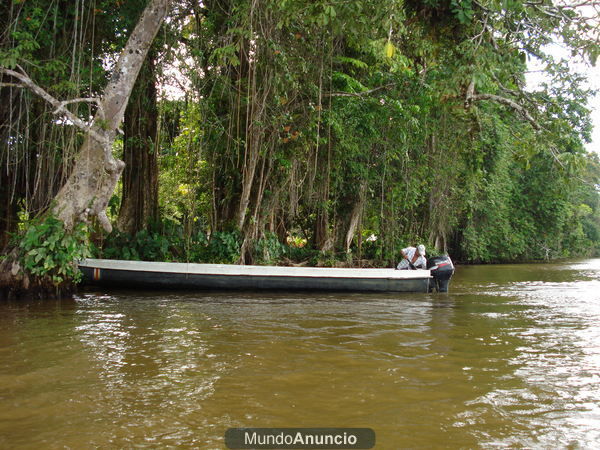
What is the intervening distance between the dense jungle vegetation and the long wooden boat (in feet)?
1.79

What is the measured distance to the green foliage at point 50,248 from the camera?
8039 mm

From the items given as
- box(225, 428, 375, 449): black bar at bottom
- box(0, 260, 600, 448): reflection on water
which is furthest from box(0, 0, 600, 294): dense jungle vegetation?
box(225, 428, 375, 449): black bar at bottom

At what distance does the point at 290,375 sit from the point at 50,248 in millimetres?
5103

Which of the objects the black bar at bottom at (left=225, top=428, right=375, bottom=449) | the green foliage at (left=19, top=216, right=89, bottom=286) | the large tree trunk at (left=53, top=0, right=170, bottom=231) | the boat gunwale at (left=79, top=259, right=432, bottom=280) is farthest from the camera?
the boat gunwale at (left=79, top=259, right=432, bottom=280)

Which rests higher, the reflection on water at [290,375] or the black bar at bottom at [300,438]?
the reflection on water at [290,375]

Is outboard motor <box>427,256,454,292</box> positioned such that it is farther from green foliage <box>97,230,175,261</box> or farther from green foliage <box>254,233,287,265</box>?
green foliage <box>97,230,175,261</box>

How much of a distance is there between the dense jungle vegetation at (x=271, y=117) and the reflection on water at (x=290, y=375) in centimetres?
208

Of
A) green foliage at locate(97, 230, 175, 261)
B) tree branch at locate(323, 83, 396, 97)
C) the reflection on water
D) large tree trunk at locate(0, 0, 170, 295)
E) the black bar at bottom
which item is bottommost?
the black bar at bottom

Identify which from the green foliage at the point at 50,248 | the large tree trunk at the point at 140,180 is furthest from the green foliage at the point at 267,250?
the green foliage at the point at 50,248

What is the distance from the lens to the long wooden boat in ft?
32.8

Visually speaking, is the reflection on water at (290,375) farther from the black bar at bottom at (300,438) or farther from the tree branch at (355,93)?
the tree branch at (355,93)

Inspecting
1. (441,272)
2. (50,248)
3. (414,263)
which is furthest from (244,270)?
(441,272)

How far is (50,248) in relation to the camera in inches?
315

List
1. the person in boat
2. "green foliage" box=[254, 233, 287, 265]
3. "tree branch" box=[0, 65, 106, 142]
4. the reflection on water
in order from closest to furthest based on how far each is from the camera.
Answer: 1. the reflection on water
2. "tree branch" box=[0, 65, 106, 142]
3. "green foliage" box=[254, 233, 287, 265]
4. the person in boat
